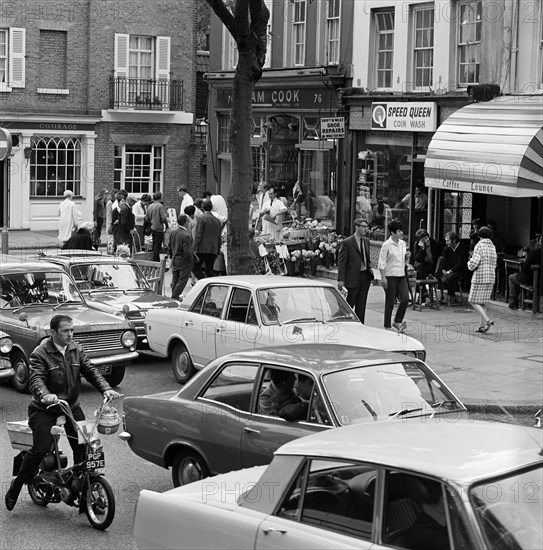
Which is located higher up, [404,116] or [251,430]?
[404,116]

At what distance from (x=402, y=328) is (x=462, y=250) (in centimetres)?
352

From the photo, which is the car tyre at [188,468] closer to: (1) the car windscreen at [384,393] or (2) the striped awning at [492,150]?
(1) the car windscreen at [384,393]

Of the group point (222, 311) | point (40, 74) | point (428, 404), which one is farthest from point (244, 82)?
point (40, 74)

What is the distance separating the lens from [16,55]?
37062 millimetres

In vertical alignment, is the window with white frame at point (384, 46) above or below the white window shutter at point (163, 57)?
below

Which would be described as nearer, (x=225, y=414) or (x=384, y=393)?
(x=384, y=393)

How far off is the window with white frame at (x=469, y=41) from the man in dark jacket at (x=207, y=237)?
6.09 metres

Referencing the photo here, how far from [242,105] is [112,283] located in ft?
13.0

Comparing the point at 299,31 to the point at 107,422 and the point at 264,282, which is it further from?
the point at 107,422

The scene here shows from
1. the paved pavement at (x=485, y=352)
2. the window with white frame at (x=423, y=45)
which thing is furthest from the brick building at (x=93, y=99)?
the paved pavement at (x=485, y=352)

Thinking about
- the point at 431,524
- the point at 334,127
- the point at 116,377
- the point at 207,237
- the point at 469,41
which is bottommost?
the point at 116,377

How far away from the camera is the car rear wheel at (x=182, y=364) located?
578 inches

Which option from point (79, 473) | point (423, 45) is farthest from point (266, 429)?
point (423, 45)

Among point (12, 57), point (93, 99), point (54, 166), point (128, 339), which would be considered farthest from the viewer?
point (93, 99)
